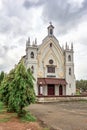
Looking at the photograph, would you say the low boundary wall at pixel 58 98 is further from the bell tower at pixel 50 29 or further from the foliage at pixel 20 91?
the foliage at pixel 20 91

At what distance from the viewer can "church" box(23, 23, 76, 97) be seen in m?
48.4

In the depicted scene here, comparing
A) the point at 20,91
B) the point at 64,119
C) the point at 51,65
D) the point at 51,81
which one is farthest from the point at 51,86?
the point at 64,119

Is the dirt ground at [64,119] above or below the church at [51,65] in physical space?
below

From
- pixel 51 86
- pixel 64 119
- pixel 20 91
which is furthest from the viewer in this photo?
pixel 51 86

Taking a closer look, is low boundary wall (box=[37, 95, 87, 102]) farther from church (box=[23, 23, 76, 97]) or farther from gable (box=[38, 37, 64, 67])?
gable (box=[38, 37, 64, 67])

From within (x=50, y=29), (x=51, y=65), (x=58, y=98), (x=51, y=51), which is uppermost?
(x=50, y=29)

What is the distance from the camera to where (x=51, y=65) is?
50.3 meters

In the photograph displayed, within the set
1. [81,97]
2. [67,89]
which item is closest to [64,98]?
[81,97]

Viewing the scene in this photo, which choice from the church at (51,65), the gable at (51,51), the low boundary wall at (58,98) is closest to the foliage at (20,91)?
the low boundary wall at (58,98)

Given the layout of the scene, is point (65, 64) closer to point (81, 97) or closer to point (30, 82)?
point (81, 97)

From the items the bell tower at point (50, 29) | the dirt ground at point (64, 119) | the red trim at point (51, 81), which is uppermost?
the bell tower at point (50, 29)

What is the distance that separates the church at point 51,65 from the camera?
4844 cm

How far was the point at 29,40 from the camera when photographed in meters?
48.5

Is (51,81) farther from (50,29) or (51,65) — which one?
(50,29)
